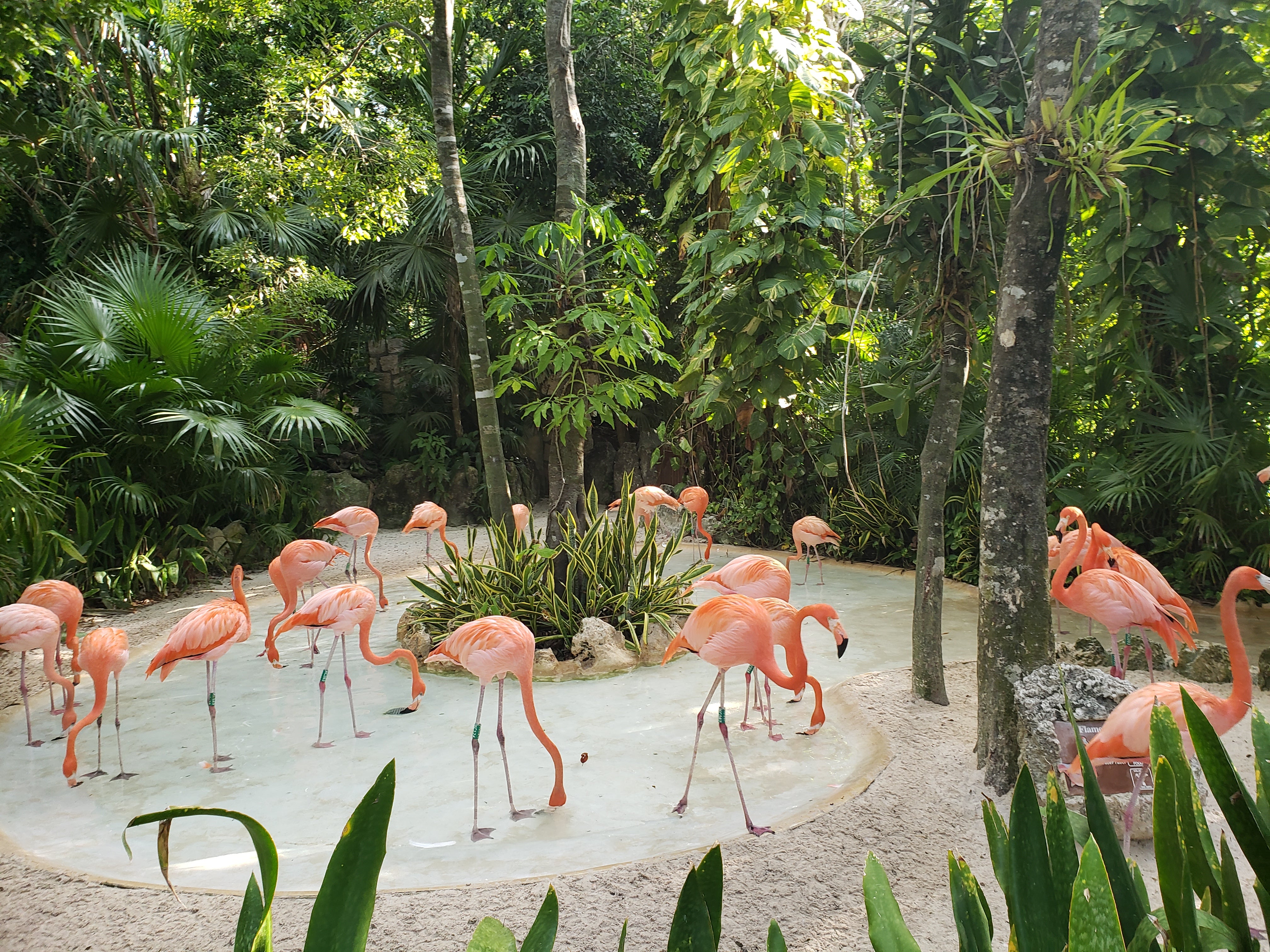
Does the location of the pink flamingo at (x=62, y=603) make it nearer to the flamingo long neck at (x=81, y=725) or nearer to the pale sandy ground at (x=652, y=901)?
the flamingo long neck at (x=81, y=725)

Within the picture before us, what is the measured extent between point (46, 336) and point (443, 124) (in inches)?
148

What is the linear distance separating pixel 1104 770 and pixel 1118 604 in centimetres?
103

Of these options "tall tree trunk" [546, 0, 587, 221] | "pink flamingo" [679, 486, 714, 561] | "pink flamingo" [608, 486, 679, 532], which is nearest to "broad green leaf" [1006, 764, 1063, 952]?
"tall tree trunk" [546, 0, 587, 221]

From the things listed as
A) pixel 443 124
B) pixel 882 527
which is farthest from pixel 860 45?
pixel 882 527

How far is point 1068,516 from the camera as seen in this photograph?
4.91 m

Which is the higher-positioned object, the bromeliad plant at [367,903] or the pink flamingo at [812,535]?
the bromeliad plant at [367,903]

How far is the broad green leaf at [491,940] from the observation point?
92cm

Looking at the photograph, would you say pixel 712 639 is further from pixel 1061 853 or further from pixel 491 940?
pixel 491 940

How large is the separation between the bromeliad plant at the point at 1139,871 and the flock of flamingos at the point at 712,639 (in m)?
1.47

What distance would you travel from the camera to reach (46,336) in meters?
6.37

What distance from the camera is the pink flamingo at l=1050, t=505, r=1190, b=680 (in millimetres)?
3414

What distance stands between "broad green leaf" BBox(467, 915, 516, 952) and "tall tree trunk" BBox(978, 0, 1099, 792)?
8.43 feet

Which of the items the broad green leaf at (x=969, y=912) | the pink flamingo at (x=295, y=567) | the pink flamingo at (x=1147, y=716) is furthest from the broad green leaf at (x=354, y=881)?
the pink flamingo at (x=295, y=567)

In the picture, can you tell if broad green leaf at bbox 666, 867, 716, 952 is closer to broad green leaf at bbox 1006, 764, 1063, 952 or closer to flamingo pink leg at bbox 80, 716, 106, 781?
broad green leaf at bbox 1006, 764, 1063, 952
